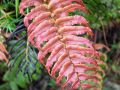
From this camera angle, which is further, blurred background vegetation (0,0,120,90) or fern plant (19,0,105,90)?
blurred background vegetation (0,0,120,90)

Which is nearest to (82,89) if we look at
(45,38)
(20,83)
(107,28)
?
(45,38)

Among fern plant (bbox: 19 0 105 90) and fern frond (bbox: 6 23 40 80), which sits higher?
fern plant (bbox: 19 0 105 90)

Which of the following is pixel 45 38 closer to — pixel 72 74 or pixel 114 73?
pixel 72 74

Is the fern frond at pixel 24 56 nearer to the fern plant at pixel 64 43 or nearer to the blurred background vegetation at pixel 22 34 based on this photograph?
the blurred background vegetation at pixel 22 34

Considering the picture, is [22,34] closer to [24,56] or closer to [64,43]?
[24,56]

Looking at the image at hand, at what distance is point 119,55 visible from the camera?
101 inches

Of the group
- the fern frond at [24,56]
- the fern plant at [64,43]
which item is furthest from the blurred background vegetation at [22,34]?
the fern plant at [64,43]

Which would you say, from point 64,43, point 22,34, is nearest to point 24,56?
point 22,34

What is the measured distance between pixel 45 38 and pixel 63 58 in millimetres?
92

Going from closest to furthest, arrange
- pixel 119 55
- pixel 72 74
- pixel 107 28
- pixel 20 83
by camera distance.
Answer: pixel 72 74
pixel 20 83
pixel 107 28
pixel 119 55

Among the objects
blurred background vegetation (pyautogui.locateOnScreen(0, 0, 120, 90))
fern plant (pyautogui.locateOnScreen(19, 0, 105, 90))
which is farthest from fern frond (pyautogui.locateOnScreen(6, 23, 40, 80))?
fern plant (pyautogui.locateOnScreen(19, 0, 105, 90))

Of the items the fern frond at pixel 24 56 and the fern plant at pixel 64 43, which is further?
the fern frond at pixel 24 56

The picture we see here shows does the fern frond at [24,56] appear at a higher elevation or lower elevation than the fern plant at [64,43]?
lower

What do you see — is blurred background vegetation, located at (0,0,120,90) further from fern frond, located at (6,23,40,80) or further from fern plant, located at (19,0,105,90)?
fern plant, located at (19,0,105,90)
